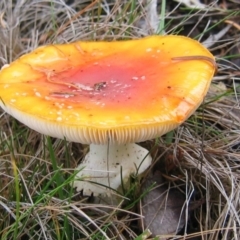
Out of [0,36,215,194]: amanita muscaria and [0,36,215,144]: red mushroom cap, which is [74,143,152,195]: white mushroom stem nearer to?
[0,36,215,194]: amanita muscaria

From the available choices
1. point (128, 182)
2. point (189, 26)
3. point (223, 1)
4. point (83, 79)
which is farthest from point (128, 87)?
point (223, 1)

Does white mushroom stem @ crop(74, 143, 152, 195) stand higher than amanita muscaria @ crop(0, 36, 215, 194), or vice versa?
amanita muscaria @ crop(0, 36, 215, 194)

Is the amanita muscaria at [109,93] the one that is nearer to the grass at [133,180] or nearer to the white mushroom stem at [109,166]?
the white mushroom stem at [109,166]

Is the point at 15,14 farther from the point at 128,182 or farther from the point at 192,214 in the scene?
the point at 192,214

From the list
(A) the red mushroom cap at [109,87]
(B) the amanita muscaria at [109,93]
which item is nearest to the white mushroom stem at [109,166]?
(B) the amanita muscaria at [109,93]

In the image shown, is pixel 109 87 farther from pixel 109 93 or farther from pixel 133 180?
pixel 133 180

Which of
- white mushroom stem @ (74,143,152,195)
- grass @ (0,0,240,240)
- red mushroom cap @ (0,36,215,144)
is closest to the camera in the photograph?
red mushroom cap @ (0,36,215,144)

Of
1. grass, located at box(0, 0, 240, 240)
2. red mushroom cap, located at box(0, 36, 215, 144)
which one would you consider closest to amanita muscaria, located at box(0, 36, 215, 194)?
red mushroom cap, located at box(0, 36, 215, 144)
